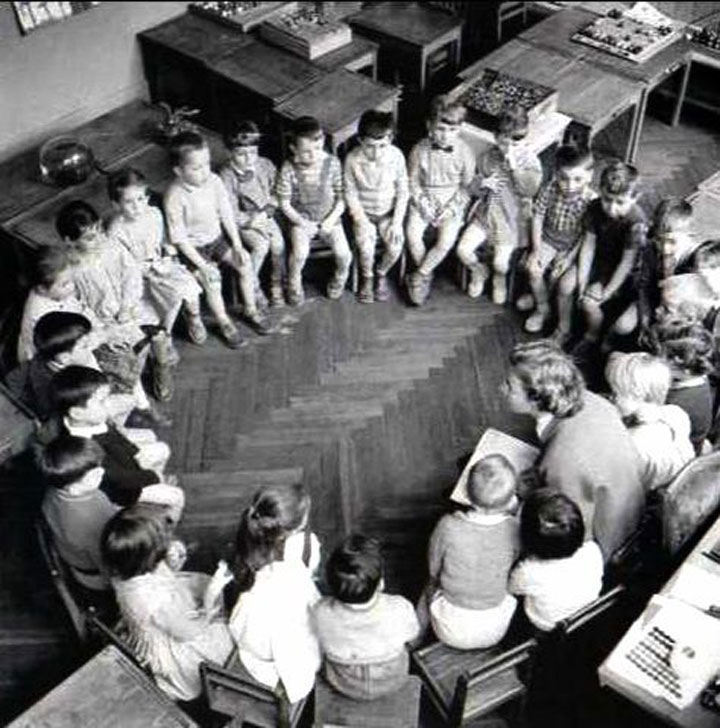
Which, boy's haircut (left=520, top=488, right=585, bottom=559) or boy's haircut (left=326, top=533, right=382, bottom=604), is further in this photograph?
boy's haircut (left=520, top=488, right=585, bottom=559)

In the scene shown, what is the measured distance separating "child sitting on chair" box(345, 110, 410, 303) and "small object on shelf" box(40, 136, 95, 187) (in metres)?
1.35

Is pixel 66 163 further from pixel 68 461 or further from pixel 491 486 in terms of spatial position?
pixel 491 486

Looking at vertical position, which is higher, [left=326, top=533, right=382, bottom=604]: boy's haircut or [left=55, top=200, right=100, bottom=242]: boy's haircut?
[left=55, top=200, right=100, bottom=242]: boy's haircut

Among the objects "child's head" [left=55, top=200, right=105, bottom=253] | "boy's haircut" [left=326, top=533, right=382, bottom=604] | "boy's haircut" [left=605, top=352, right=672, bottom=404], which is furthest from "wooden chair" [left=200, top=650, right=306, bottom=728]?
"child's head" [left=55, top=200, right=105, bottom=253]

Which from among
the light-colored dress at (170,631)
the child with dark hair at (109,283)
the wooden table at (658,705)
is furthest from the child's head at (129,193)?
the wooden table at (658,705)

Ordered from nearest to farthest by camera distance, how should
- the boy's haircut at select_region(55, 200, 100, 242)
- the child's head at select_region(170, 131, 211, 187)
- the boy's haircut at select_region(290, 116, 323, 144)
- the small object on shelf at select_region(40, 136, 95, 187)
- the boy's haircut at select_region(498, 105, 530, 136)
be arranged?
the boy's haircut at select_region(55, 200, 100, 242)
the child's head at select_region(170, 131, 211, 187)
the boy's haircut at select_region(290, 116, 323, 144)
the boy's haircut at select_region(498, 105, 530, 136)
the small object on shelf at select_region(40, 136, 95, 187)

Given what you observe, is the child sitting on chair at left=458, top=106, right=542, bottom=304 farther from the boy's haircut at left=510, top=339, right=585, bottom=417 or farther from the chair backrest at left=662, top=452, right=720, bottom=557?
the chair backrest at left=662, top=452, right=720, bottom=557

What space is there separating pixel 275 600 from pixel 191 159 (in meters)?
2.28

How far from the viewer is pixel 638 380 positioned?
3553mm

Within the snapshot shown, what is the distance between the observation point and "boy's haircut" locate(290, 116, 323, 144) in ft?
15.2

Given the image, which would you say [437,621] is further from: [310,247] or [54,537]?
[310,247]

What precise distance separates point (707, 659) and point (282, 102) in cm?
371

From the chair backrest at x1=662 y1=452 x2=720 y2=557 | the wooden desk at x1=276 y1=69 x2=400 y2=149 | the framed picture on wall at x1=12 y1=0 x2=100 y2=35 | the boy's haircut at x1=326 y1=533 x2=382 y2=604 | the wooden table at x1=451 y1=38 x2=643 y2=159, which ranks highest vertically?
the framed picture on wall at x1=12 y1=0 x2=100 y2=35

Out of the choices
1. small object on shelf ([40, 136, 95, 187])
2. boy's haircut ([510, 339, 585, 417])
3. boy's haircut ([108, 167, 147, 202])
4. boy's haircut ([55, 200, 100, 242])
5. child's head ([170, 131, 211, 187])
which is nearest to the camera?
boy's haircut ([510, 339, 585, 417])
